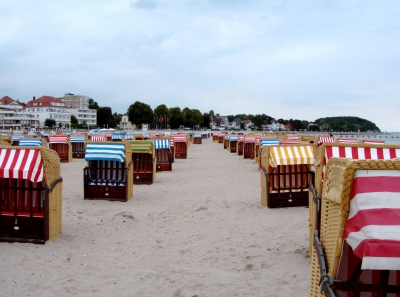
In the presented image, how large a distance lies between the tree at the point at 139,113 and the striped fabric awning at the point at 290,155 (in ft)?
449

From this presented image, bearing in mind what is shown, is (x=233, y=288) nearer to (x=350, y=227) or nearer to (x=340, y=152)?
(x=340, y=152)

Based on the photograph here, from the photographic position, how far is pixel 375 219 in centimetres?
259

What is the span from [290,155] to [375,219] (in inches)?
284

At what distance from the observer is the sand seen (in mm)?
5406

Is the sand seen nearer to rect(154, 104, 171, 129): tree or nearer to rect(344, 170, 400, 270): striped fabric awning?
rect(344, 170, 400, 270): striped fabric awning

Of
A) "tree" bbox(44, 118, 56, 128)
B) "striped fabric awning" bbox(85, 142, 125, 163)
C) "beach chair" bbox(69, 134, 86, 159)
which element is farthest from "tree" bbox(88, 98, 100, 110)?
"striped fabric awning" bbox(85, 142, 125, 163)

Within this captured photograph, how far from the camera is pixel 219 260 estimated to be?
6.54 metres

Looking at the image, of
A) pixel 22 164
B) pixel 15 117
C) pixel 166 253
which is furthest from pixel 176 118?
pixel 166 253

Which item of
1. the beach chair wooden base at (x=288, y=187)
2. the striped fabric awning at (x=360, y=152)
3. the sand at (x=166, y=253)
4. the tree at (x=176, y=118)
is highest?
the tree at (x=176, y=118)

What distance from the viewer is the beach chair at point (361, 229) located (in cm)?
254

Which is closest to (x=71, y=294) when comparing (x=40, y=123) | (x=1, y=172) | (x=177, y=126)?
(x=1, y=172)

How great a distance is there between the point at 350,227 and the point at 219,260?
4073 millimetres

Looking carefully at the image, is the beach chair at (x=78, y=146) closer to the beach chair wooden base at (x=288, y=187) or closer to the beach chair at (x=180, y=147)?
the beach chair at (x=180, y=147)

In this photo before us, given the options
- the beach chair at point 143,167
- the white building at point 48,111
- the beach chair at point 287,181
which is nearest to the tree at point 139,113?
the white building at point 48,111
